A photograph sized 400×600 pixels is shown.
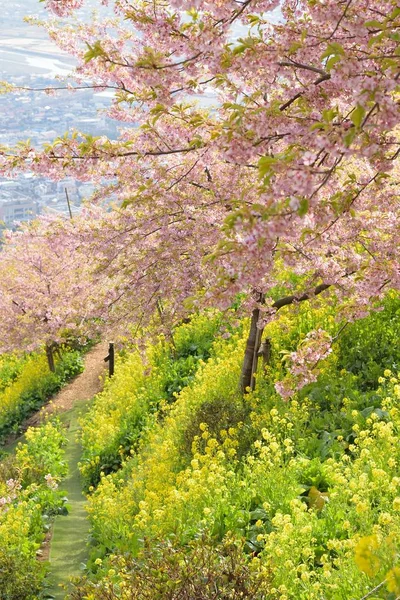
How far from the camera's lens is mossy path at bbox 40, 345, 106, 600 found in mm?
8256

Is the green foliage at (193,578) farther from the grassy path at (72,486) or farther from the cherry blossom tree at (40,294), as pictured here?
the cherry blossom tree at (40,294)

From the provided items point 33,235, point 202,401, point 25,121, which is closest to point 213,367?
point 202,401

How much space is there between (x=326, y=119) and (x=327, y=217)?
850 mm

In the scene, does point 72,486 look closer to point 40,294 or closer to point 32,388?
point 32,388

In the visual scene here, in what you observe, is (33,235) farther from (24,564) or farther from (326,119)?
(326,119)

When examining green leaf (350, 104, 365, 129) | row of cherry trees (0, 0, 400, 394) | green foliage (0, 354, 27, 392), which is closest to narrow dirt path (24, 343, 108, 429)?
green foliage (0, 354, 27, 392)

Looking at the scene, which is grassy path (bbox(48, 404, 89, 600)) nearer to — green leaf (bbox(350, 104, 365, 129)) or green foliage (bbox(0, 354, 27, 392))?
green leaf (bbox(350, 104, 365, 129))

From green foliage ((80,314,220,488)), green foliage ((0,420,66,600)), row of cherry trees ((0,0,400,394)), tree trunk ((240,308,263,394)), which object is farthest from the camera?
green foliage ((80,314,220,488))

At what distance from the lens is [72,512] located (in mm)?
10469

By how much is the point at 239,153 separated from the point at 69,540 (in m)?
7.48

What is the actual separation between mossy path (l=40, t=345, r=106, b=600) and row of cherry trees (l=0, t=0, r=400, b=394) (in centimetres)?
331

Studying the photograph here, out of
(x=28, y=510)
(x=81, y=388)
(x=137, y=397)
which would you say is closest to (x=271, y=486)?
(x=28, y=510)

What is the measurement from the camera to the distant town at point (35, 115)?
79562 millimetres

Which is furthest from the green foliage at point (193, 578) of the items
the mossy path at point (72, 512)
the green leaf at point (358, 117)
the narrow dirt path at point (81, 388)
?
the narrow dirt path at point (81, 388)
